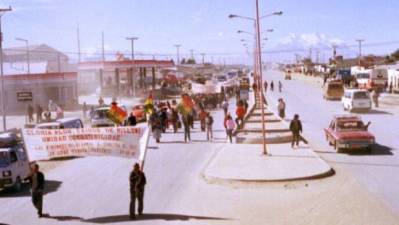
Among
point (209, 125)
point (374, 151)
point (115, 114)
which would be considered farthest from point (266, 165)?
point (115, 114)

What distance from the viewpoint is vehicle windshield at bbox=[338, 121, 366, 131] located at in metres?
26.9

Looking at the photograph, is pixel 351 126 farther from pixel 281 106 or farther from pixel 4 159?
pixel 281 106

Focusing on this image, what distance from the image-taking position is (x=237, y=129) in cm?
3466

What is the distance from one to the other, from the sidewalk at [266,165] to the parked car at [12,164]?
19.3ft

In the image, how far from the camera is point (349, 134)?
2562 centimetres

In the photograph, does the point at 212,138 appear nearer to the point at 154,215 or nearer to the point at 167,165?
the point at 167,165

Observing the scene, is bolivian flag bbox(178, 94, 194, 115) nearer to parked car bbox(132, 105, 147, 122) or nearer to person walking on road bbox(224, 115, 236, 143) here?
person walking on road bbox(224, 115, 236, 143)

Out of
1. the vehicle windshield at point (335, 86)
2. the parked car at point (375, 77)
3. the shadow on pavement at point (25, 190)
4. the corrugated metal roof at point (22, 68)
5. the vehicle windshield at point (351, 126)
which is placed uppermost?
the corrugated metal roof at point (22, 68)

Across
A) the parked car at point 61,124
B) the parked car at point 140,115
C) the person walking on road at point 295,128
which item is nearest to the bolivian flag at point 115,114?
the parked car at point 61,124

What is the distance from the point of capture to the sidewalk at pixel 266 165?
20203 mm

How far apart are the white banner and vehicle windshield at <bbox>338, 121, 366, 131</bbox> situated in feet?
41.8

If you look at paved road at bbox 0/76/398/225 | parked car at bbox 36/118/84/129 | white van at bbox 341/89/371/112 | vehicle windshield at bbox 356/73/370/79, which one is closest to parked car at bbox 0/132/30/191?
paved road at bbox 0/76/398/225

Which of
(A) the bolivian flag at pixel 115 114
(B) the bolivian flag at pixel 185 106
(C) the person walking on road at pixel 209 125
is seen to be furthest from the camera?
(B) the bolivian flag at pixel 185 106

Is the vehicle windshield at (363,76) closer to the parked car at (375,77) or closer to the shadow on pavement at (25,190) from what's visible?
the parked car at (375,77)
